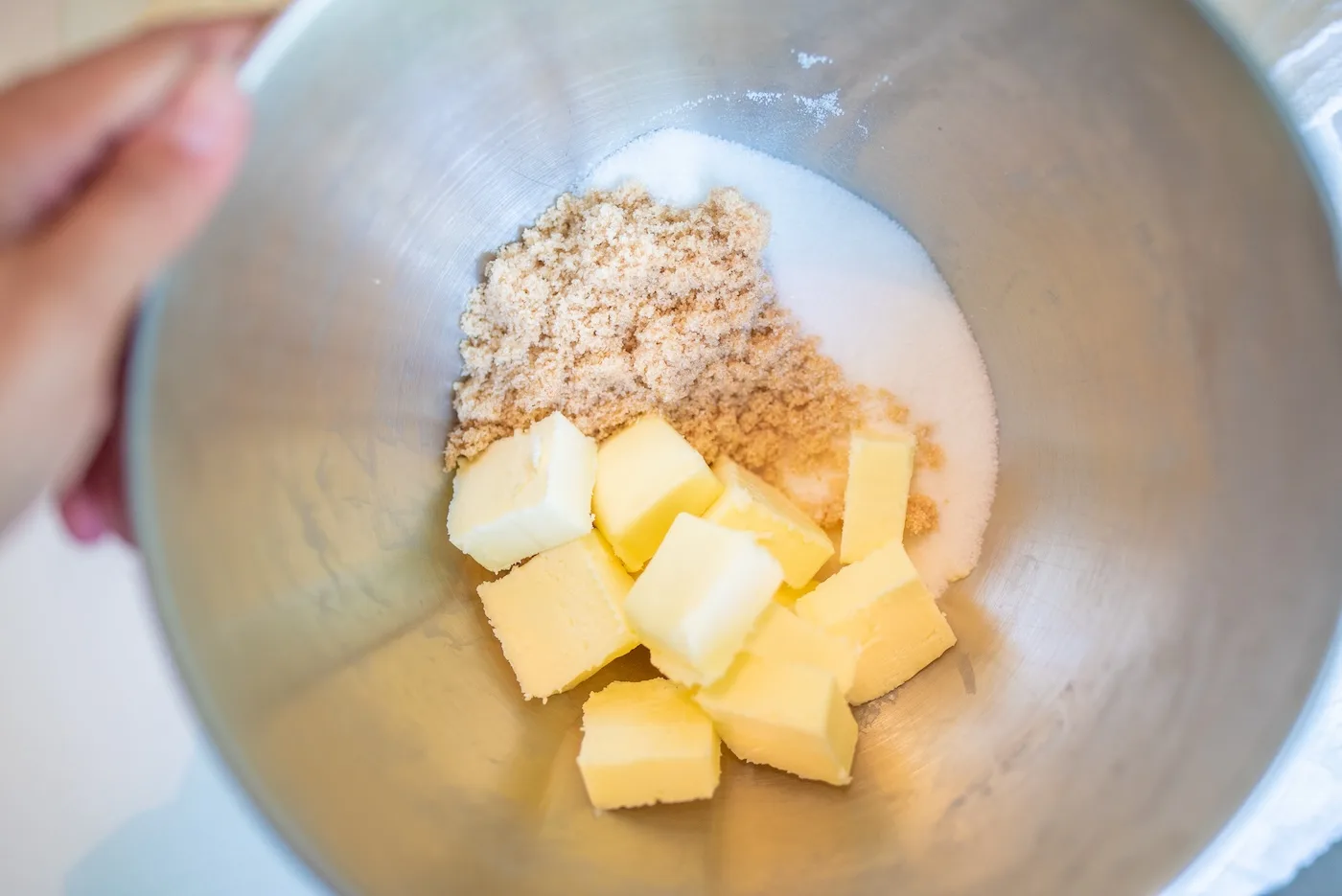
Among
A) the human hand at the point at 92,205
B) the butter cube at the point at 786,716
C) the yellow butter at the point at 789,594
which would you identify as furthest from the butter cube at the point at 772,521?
the human hand at the point at 92,205

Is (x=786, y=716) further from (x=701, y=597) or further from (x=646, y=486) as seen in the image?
(x=646, y=486)

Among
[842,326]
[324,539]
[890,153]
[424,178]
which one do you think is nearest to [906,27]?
[890,153]

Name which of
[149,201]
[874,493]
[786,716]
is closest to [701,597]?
[786,716]

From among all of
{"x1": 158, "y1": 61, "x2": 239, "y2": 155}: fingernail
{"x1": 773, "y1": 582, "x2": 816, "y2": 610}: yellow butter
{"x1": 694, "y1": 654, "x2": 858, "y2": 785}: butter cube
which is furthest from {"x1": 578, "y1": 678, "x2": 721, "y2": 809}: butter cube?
{"x1": 158, "y1": 61, "x2": 239, "y2": 155}: fingernail

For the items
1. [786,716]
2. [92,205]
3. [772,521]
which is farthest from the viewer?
[772,521]

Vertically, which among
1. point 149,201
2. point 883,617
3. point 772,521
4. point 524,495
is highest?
point 149,201

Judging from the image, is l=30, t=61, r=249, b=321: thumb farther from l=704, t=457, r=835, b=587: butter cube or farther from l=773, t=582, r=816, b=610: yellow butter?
l=773, t=582, r=816, b=610: yellow butter
